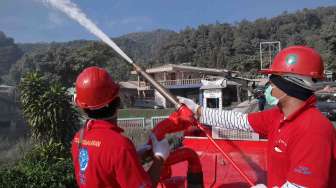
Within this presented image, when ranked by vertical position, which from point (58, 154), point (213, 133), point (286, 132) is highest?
point (286, 132)

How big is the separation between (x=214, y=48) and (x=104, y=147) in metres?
94.2

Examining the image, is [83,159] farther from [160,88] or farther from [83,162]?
[160,88]

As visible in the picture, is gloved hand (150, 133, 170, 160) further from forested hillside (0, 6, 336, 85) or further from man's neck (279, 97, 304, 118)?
forested hillside (0, 6, 336, 85)

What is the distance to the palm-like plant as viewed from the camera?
10641 millimetres

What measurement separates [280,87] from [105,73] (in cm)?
102

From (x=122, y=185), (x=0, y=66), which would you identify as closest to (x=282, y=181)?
(x=122, y=185)

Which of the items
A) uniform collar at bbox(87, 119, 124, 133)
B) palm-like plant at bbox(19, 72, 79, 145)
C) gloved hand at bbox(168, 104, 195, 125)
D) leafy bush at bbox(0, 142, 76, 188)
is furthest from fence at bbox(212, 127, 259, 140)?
palm-like plant at bbox(19, 72, 79, 145)

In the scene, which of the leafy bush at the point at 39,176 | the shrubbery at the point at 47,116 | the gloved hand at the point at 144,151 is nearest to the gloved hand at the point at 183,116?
the gloved hand at the point at 144,151

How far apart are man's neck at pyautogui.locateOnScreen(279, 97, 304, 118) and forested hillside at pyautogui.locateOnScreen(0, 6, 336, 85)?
45583mm

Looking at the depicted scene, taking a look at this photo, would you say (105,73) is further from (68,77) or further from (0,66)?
(0,66)

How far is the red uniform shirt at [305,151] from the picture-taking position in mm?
1992

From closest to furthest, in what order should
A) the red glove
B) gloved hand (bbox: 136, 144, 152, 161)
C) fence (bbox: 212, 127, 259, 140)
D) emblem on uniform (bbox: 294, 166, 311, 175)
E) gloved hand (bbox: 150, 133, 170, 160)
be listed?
emblem on uniform (bbox: 294, 166, 311, 175) < gloved hand (bbox: 150, 133, 170, 160) < gloved hand (bbox: 136, 144, 152, 161) < the red glove < fence (bbox: 212, 127, 259, 140)

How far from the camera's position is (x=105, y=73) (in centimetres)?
269

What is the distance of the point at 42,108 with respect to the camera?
10.6 meters
